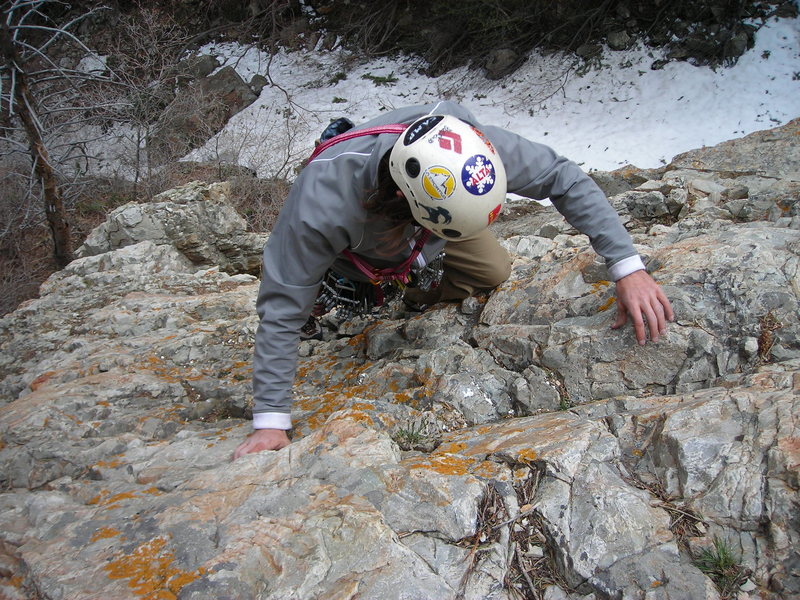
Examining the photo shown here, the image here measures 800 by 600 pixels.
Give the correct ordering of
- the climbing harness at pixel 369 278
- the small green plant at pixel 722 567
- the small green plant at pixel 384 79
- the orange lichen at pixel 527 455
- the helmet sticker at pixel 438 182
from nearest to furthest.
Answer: the small green plant at pixel 722 567 → the orange lichen at pixel 527 455 → the helmet sticker at pixel 438 182 → the climbing harness at pixel 369 278 → the small green plant at pixel 384 79

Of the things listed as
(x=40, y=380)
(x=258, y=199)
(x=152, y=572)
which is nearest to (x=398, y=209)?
(x=152, y=572)

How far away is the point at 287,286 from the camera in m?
2.20

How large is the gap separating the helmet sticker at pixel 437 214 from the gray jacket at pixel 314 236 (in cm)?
25

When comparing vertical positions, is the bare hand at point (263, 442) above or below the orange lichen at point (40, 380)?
above

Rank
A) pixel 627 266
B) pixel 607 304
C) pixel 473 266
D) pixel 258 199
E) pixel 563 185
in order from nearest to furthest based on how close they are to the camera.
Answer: pixel 627 266, pixel 563 185, pixel 607 304, pixel 473 266, pixel 258 199

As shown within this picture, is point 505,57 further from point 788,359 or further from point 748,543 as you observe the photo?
point 748,543

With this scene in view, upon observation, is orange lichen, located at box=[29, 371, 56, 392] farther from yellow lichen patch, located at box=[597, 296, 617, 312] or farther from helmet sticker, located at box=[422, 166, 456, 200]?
yellow lichen patch, located at box=[597, 296, 617, 312]

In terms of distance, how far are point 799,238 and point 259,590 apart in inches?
105

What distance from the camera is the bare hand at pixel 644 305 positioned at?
2.21 meters

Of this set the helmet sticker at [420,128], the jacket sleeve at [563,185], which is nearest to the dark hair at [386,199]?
the helmet sticker at [420,128]

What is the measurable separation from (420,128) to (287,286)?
801 millimetres

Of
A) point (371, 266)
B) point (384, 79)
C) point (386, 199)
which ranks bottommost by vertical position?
point (371, 266)

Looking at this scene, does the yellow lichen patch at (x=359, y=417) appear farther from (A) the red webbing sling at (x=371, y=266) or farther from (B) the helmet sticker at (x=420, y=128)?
(B) the helmet sticker at (x=420, y=128)

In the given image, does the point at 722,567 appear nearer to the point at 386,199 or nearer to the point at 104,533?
the point at 386,199
